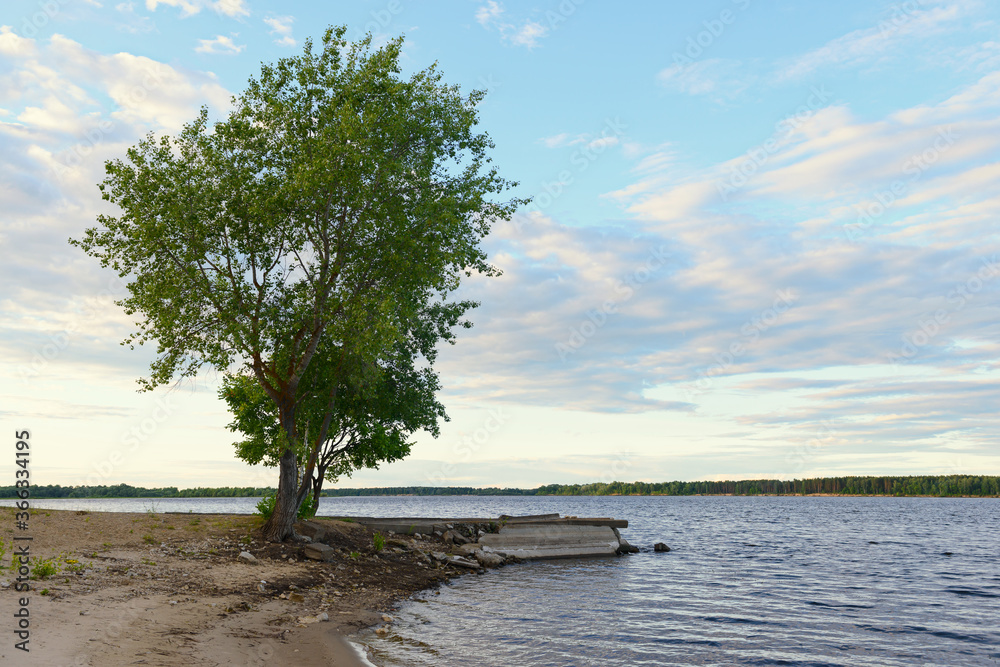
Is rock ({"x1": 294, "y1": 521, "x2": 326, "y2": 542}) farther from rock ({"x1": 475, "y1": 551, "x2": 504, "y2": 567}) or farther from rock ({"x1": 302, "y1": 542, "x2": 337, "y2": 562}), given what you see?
rock ({"x1": 475, "y1": 551, "x2": 504, "y2": 567})

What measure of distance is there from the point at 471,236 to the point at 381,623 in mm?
16227

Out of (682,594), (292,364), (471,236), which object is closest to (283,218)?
(292,364)

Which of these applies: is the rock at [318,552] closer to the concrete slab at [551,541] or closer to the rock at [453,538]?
the rock at [453,538]

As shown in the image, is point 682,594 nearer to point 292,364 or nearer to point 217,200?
point 292,364

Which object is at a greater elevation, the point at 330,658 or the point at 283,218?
the point at 283,218

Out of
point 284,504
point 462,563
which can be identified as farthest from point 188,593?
point 462,563

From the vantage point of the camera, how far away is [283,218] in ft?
79.6

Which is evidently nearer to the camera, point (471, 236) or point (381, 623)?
point (381, 623)

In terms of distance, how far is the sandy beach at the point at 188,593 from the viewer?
39.0 ft

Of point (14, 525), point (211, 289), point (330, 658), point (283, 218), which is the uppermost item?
point (283, 218)

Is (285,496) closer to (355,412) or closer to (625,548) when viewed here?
(355,412)

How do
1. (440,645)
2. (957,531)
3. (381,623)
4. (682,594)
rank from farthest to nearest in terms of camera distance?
(957,531)
(682,594)
(381,623)
(440,645)

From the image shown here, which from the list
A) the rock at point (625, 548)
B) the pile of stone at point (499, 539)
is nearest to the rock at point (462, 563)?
the pile of stone at point (499, 539)

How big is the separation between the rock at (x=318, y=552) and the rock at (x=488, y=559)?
10060mm
